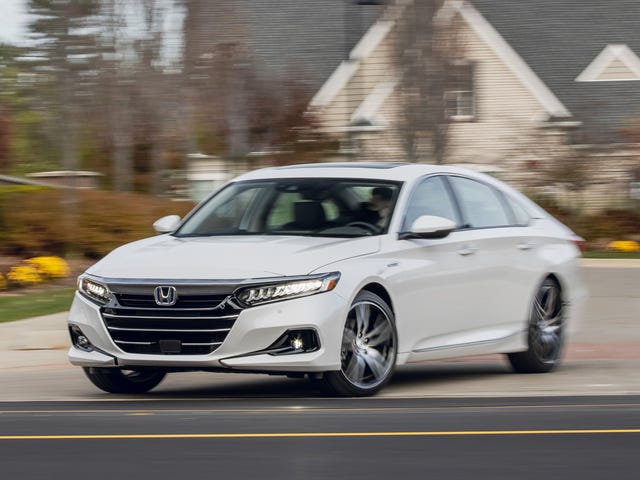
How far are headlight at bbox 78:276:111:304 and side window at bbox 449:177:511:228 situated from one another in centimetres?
293

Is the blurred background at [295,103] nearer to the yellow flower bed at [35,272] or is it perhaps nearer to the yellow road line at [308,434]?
the yellow flower bed at [35,272]

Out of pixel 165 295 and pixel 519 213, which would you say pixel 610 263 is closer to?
pixel 519 213

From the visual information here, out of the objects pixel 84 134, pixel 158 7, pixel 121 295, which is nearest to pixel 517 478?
pixel 121 295

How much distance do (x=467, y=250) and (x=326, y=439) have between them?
11.4ft

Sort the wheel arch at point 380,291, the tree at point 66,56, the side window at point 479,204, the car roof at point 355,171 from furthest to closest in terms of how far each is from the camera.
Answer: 1. the tree at point 66,56
2. the side window at point 479,204
3. the car roof at point 355,171
4. the wheel arch at point 380,291

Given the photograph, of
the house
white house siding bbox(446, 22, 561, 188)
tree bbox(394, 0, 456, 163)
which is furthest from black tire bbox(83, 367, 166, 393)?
white house siding bbox(446, 22, 561, 188)

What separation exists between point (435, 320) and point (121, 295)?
7.52ft

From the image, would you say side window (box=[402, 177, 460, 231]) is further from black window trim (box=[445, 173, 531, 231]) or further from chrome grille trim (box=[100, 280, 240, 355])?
chrome grille trim (box=[100, 280, 240, 355])

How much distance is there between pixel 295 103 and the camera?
33.8 metres

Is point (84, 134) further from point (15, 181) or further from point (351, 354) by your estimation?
point (351, 354)

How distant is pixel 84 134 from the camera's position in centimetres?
2873

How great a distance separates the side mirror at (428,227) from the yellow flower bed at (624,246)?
18624mm

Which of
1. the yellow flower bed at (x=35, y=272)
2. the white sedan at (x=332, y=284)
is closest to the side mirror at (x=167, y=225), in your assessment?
the white sedan at (x=332, y=284)

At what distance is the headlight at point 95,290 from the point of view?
1029 cm
